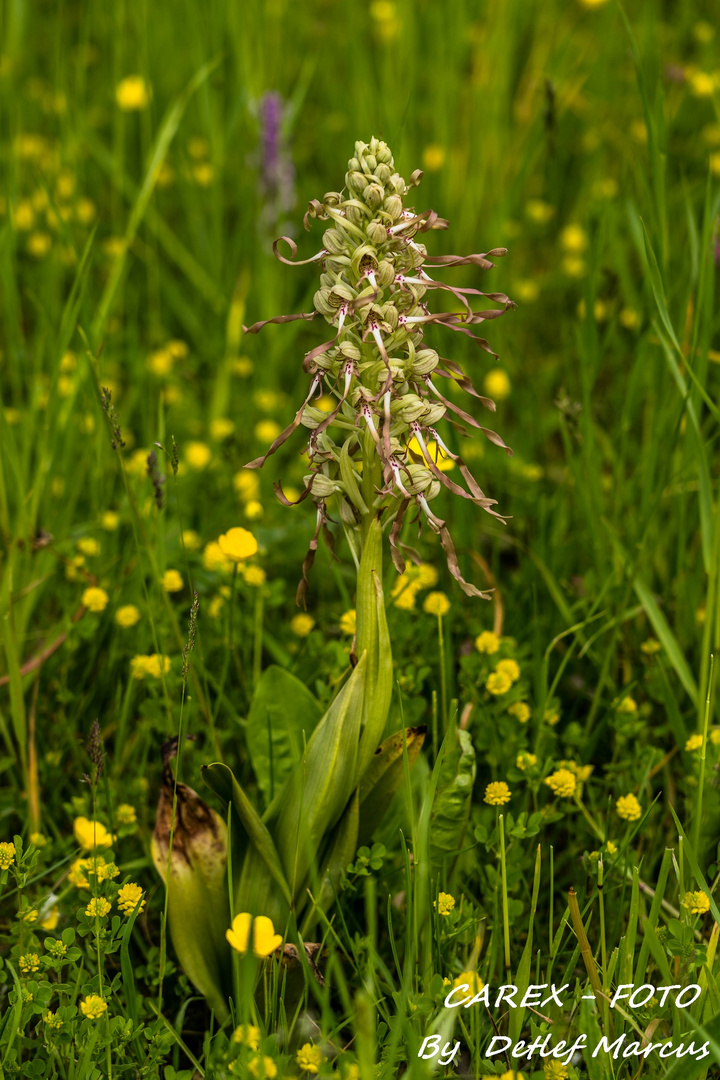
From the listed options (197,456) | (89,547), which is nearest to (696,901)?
(89,547)

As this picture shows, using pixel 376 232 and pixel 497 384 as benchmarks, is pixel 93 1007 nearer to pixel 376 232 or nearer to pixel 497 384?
pixel 376 232

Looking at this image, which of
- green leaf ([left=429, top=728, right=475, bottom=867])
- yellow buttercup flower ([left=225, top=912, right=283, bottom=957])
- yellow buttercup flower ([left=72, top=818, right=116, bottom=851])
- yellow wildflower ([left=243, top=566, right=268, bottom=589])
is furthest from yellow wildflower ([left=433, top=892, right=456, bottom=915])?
yellow wildflower ([left=243, top=566, right=268, bottom=589])

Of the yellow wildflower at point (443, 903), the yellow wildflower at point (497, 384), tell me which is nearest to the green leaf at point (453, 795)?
the yellow wildflower at point (443, 903)

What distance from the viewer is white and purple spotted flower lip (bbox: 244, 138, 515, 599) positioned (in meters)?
1.42

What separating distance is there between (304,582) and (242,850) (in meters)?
0.49

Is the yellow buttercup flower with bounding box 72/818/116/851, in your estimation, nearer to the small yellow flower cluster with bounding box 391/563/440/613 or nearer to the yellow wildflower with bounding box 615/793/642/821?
the small yellow flower cluster with bounding box 391/563/440/613

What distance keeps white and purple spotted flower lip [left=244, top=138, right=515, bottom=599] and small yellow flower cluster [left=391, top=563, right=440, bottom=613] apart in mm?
586

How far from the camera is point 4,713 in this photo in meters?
2.22

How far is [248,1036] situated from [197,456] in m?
2.08

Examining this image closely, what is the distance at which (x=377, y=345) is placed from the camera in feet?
4.73

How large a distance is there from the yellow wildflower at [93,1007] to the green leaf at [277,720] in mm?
501

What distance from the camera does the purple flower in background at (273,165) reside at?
12.6 ft

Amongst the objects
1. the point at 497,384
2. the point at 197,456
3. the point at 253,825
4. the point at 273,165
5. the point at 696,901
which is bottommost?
the point at 696,901

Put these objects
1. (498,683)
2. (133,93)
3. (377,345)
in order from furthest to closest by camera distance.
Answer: (133,93) → (498,683) → (377,345)
